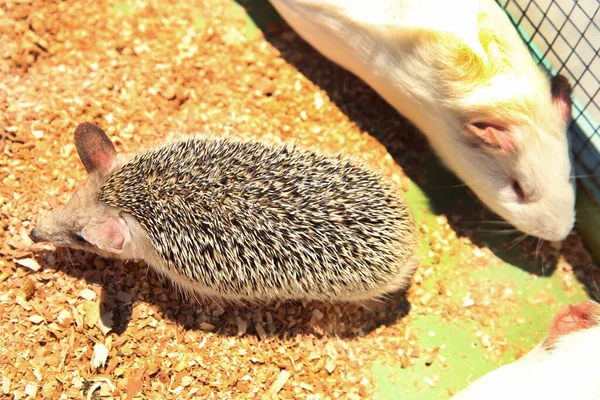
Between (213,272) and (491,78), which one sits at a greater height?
(491,78)

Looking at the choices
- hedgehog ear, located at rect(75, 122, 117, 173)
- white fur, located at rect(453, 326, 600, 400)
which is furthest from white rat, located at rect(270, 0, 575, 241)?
hedgehog ear, located at rect(75, 122, 117, 173)

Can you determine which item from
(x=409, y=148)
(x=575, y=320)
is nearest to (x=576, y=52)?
(x=409, y=148)

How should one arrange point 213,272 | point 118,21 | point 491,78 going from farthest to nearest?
point 118,21
point 491,78
point 213,272

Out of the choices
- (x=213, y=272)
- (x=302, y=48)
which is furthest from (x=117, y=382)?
(x=302, y=48)

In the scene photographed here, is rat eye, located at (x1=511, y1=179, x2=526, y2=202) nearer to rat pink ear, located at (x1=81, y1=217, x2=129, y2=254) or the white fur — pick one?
the white fur

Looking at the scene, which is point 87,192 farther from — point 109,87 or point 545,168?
point 545,168

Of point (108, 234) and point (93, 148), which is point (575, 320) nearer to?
point (108, 234)
